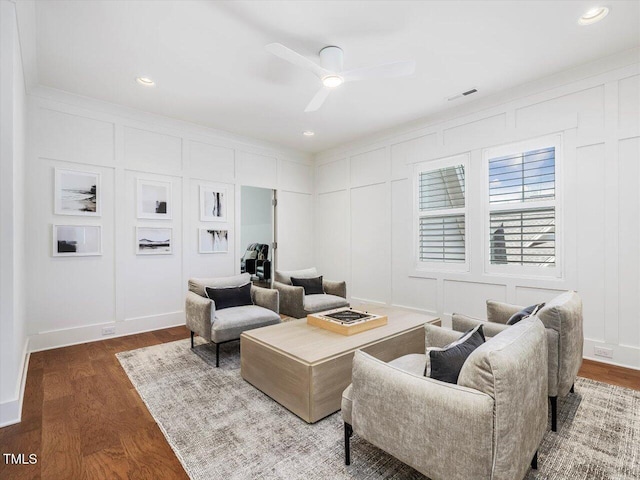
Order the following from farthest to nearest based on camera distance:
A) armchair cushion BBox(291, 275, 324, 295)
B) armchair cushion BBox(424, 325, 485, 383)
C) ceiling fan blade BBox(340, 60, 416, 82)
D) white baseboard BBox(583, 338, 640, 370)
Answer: armchair cushion BBox(291, 275, 324, 295), white baseboard BBox(583, 338, 640, 370), ceiling fan blade BBox(340, 60, 416, 82), armchair cushion BBox(424, 325, 485, 383)

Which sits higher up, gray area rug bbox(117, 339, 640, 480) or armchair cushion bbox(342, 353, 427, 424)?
armchair cushion bbox(342, 353, 427, 424)

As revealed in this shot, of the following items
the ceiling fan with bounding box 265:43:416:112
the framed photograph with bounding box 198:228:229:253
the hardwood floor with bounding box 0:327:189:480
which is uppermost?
the ceiling fan with bounding box 265:43:416:112

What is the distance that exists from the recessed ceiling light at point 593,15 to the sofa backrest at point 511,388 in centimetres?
262

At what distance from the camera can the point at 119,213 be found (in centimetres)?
409

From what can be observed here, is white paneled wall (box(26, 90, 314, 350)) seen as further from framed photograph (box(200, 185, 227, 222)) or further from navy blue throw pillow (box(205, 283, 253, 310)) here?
navy blue throw pillow (box(205, 283, 253, 310))

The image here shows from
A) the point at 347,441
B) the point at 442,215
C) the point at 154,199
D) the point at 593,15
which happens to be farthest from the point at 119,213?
the point at 593,15

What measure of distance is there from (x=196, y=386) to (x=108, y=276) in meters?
2.24

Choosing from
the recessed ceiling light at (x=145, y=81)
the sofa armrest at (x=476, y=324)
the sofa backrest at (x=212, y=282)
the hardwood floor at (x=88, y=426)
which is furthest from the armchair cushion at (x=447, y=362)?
the recessed ceiling light at (x=145, y=81)

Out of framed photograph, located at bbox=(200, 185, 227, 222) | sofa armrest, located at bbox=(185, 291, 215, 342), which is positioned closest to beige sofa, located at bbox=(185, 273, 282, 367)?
sofa armrest, located at bbox=(185, 291, 215, 342)

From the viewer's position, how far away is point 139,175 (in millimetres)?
4277

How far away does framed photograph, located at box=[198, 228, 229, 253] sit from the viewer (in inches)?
191

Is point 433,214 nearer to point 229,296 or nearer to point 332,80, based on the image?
point 332,80

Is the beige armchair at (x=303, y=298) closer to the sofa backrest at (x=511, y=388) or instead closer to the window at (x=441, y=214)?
the window at (x=441, y=214)

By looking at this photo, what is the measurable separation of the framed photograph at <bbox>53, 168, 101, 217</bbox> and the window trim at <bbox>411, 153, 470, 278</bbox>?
4.27m
